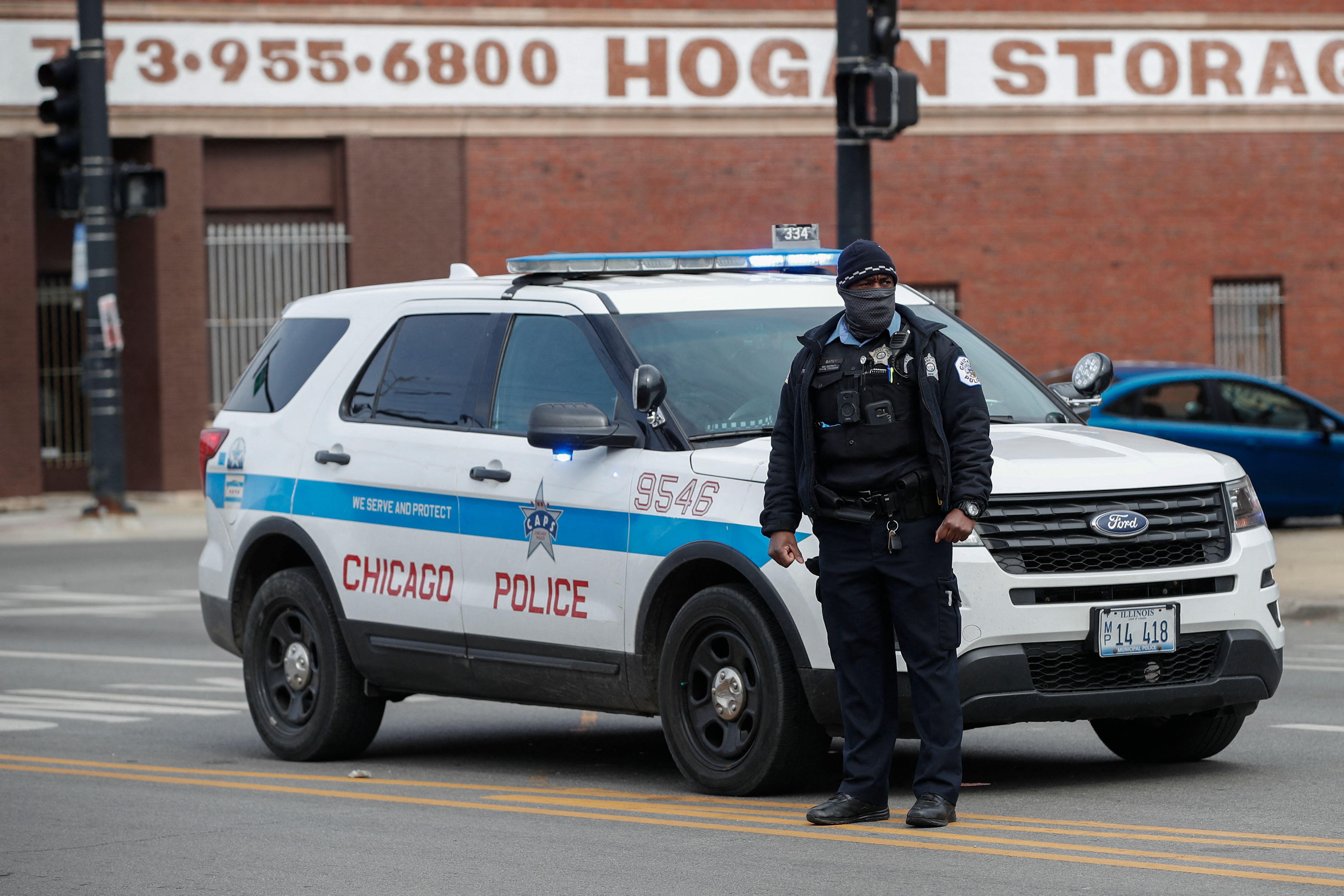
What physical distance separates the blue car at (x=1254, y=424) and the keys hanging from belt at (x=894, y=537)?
11.7 m

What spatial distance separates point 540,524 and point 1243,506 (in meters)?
2.52

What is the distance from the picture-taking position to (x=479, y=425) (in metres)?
8.53

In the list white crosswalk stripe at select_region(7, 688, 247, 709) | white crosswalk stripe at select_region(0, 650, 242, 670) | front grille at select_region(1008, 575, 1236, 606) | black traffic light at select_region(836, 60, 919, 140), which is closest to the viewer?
front grille at select_region(1008, 575, 1236, 606)

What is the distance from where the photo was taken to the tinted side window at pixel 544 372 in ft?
26.9

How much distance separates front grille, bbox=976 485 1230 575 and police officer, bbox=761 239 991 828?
1.10ft

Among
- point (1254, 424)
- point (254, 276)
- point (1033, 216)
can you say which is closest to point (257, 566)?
point (1254, 424)

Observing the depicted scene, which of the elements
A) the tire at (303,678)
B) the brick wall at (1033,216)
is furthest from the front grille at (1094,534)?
the brick wall at (1033,216)

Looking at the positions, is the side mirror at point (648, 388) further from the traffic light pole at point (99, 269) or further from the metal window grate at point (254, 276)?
the metal window grate at point (254, 276)

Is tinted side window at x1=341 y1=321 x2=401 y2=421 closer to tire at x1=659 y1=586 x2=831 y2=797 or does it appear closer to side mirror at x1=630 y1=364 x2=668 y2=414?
side mirror at x1=630 y1=364 x2=668 y2=414

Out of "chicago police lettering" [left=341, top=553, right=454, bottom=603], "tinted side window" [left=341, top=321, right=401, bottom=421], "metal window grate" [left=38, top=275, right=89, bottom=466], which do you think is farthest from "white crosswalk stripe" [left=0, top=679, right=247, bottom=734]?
"metal window grate" [left=38, top=275, right=89, bottom=466]

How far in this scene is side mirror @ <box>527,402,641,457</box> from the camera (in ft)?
25.4

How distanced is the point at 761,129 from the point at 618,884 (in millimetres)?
22189

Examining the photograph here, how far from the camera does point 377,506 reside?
29.1 feet

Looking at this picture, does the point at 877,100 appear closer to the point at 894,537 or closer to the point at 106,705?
the point at 106,705
